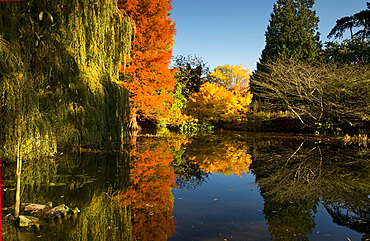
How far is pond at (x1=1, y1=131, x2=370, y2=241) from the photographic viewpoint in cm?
392

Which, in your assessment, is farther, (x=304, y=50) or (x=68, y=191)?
(x=304, y=50)

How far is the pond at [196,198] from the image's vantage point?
3.92 meters

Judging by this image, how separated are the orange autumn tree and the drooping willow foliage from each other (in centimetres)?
→ 601

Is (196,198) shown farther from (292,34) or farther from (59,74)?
(292,34)

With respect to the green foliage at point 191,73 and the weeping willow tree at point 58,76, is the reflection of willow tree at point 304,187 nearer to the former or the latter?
the weeping willow tree at point 58,76

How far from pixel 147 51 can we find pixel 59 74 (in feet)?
29.4

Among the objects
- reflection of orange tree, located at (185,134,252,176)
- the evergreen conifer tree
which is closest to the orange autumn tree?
reflection of orange tree, located at (185,134,252,176)

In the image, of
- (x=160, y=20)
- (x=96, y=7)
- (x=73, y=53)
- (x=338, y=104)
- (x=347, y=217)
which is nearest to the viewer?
(x=347, y=217)

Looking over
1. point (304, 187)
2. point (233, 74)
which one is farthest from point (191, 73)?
point (304, 187)

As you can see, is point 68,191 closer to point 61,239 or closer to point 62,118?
point 62,118

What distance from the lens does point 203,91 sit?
25.4 m

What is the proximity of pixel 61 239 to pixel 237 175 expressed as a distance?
5477 millimetres

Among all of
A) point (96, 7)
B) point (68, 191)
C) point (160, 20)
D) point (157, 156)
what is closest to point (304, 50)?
point (160, 20)

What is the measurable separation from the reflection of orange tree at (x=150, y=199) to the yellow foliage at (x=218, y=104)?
16.6m
